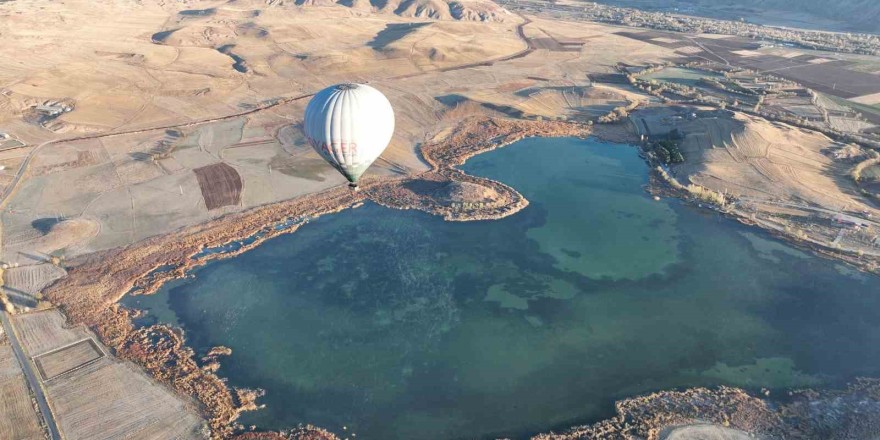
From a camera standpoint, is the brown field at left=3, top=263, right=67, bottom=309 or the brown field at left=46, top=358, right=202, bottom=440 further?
the brown field at left=3, top=263, right=67, bottom=309

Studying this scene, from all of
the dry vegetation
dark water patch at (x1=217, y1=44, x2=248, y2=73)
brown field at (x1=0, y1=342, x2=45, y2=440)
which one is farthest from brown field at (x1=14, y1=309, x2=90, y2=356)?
dark water patch at (x1=217, y1=44, x2=248, y2=73)

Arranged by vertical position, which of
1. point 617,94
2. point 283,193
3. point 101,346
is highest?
point 617,94

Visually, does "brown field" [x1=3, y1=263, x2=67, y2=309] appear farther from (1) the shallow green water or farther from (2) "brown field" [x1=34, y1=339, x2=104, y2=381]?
(1) the shallow green water

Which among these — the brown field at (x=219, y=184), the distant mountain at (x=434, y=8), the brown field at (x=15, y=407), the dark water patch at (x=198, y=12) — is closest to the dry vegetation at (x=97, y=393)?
the brown field at (x=15, y=407)

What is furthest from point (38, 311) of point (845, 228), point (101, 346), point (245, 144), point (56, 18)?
point (56, 18)

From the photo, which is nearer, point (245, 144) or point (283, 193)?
point (283, 193)

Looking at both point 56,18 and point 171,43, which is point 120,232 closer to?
point 171,43

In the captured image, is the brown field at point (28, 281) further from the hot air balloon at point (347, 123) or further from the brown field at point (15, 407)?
the hot air balloon at point (347, 123)
